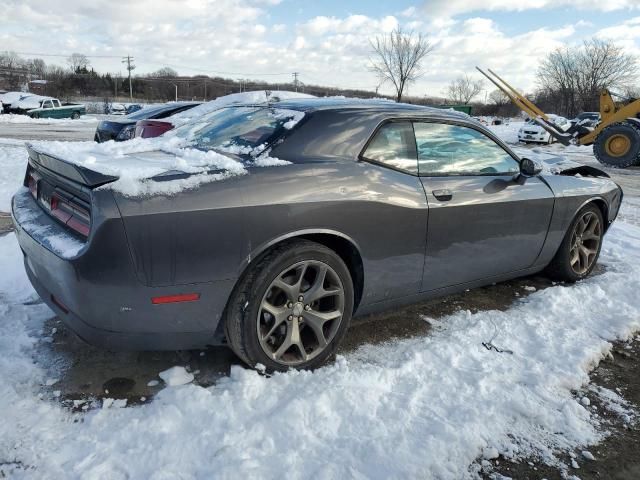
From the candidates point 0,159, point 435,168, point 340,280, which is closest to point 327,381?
point 340,280

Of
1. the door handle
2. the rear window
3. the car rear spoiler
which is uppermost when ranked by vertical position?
the rear window

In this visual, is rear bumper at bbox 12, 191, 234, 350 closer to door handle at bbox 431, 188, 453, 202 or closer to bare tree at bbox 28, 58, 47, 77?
door handle at bbox 431, 188, 453, 202

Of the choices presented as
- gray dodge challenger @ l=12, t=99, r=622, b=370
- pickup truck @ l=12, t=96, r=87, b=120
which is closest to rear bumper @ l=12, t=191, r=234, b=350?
gray dodge challenger @ l=12, t=99, r=622, b=370

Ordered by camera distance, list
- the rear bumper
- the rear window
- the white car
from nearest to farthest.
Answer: the rear bumper
the rear window
the white car

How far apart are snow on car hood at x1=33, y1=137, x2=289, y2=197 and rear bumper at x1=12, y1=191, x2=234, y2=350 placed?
21 cm

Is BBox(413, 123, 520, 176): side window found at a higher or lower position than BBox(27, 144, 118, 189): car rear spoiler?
higher

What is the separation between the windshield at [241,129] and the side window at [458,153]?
833 mm

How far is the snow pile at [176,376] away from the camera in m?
2.53

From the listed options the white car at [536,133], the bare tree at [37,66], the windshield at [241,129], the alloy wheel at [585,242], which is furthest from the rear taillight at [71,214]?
the bare tree at [37,66]

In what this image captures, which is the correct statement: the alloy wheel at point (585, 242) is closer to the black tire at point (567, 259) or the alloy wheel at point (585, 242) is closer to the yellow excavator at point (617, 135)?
the black tire at point (567, 259)

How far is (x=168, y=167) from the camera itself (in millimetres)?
2389

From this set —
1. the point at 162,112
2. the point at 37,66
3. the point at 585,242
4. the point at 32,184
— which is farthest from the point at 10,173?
the point at 37,66

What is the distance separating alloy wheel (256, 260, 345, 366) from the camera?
8.39 ft

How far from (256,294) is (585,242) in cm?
326
